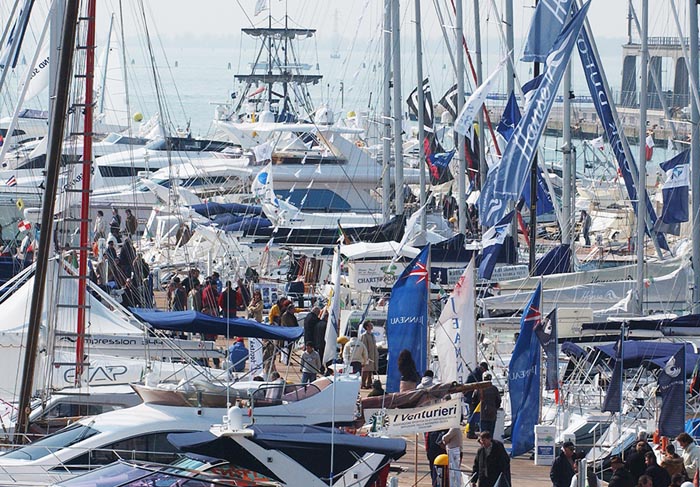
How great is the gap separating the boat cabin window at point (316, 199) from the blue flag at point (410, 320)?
2543 cm

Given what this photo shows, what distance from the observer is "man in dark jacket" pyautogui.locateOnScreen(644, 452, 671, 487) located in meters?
14.9

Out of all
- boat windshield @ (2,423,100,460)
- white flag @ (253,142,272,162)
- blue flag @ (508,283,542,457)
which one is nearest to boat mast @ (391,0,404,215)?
white flag @ (253,142,272,162)

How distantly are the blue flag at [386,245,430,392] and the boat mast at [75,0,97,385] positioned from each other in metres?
3.76

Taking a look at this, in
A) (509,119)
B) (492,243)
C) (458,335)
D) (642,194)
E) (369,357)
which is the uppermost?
(509,119)

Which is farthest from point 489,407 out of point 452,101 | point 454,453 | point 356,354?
point 452,101

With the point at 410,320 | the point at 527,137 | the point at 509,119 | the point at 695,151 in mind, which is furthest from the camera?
the point at 509,119

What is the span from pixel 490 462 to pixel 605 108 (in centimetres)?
1333

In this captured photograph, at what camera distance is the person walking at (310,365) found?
20.4m

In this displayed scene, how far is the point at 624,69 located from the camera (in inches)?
4523

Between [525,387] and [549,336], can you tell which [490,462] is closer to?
[525,387]

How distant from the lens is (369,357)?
22.1m

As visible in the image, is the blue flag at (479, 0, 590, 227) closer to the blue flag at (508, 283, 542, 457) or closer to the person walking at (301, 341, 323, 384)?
the person walking at (301, 341, 323, 384)

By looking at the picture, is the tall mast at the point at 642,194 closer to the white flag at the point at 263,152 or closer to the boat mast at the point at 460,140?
the boat mast at the point at 460,140

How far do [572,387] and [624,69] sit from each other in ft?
319
